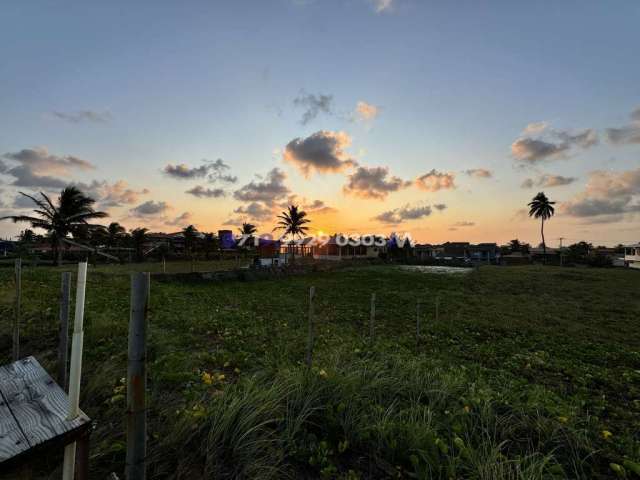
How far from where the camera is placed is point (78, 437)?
62.1 inches

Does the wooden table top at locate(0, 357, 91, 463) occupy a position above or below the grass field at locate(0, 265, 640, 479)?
above

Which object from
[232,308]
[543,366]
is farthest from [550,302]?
[232,308]

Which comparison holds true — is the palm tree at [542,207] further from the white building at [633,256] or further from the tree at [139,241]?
the tree at [139,241]

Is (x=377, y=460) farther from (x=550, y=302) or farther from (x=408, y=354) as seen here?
(x=550, y=302)

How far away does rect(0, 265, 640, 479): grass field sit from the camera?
224cm

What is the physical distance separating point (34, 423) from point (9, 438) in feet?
0.38

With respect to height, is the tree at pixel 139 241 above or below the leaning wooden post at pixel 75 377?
above

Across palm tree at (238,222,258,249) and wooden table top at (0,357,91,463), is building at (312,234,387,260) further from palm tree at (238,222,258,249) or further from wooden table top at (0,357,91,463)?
A: wooden table top at (0,357,91,463)

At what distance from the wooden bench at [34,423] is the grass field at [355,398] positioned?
0.58 meters

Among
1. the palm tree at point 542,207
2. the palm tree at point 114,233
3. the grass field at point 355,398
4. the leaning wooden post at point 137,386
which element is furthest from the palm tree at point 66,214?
the palm tree at point 542,207

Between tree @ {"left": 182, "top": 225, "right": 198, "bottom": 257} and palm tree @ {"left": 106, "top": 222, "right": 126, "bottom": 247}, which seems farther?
tree @ {"left": 182, "top": 225, "right": 198, "bottom": 257}

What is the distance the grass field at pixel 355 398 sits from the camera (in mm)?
2240

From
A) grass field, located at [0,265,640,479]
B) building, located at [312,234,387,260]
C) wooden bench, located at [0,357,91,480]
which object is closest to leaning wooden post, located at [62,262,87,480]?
wooden bench, located at [0,357,91,480]

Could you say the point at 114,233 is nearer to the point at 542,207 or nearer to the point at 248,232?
the point at 248,232
